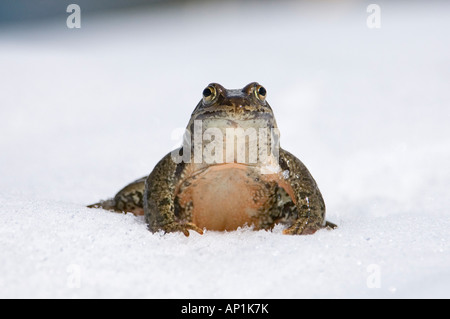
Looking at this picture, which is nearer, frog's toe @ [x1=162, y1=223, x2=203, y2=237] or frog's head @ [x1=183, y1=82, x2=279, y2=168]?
frog's head @ [x1=183, y1=82, x2=279, y2=168]

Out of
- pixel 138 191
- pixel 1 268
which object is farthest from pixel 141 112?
pixel 1 268

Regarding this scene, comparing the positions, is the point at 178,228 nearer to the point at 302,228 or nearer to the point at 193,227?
the point at 193,227

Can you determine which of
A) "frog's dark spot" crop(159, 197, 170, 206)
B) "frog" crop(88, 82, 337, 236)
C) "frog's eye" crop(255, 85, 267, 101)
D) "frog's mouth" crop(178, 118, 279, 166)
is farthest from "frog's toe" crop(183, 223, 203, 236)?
"frog's eye" crop(255, 85, 267, 101)

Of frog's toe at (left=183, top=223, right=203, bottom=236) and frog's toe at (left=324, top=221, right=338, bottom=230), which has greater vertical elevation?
frog's toe at (left=183, top=223, right=203, bottom=236)

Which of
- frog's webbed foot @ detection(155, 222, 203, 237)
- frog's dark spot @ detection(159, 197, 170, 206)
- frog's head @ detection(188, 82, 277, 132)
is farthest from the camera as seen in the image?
frog's dark spot @ detection(159, 197, 170, 206)

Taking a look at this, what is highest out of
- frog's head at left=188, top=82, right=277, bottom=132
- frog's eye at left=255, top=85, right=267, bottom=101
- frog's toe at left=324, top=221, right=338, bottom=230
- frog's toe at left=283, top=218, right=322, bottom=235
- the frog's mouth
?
frog's eye at left=255, top=85, right=267, bottom=101

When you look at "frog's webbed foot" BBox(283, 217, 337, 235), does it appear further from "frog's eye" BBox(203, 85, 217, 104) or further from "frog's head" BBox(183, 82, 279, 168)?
"frog's eye" BBox(203, 85, 217, 104)

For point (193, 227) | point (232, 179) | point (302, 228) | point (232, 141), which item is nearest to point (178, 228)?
point (193, 227)

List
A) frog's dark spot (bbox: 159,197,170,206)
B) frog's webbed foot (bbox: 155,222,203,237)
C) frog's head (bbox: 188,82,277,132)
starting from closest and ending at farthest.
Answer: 1. frog's head (bbox: 188,82,277,132)
2. frog's webbed foot (bbox: 155,222,203,237)
3. frog's dark spot (bbox: 159,197,170,206)

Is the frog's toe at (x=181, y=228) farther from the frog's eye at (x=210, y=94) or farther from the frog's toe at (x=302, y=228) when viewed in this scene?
the frog's eye at (x=210, y=94)
